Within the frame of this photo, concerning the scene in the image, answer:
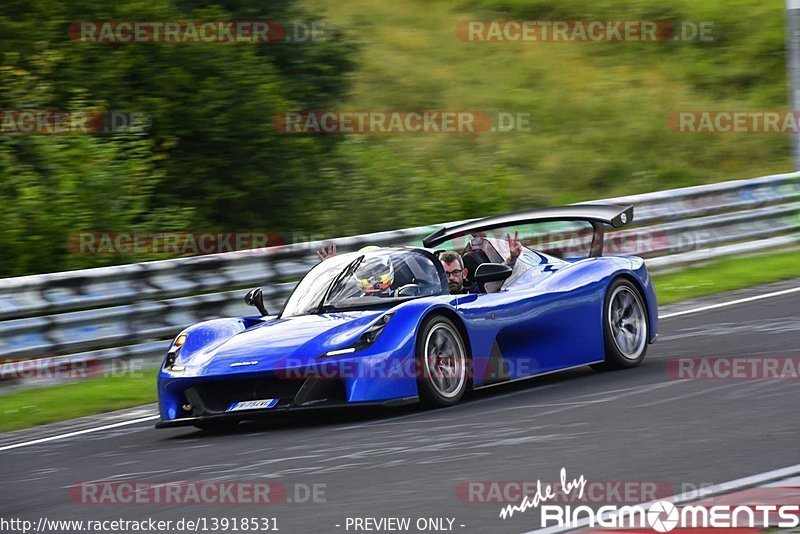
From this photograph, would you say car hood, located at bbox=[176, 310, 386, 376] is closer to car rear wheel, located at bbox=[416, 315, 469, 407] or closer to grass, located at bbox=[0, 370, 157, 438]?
car rear wheel, located at bbox=[416, 315, 469, 407]

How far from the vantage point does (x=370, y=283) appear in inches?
360

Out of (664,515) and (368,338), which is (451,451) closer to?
(368,338)

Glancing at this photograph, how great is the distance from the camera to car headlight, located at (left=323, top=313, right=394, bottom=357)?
7996mm

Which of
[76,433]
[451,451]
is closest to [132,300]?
[76,433]

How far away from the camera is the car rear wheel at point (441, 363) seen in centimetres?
825

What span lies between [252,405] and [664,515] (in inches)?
139

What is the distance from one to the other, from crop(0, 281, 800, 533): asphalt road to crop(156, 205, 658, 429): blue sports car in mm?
208

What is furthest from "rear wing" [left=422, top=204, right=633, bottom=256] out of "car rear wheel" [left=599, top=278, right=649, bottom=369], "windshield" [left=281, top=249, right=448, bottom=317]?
"windshield" [left=281, top=249, right=448, bottom=317]

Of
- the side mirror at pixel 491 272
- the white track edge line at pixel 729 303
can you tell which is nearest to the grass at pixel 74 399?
A: the side mirror at pixel 491 272

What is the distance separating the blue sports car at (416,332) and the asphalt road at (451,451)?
208mm

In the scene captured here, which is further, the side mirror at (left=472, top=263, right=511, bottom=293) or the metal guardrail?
the metal guardrail

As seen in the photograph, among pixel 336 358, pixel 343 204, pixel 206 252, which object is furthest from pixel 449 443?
pixel 343 204

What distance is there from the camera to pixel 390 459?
675cm

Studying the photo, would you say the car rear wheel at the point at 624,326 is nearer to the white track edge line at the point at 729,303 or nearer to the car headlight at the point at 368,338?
the car headlight at the point at 368,338
